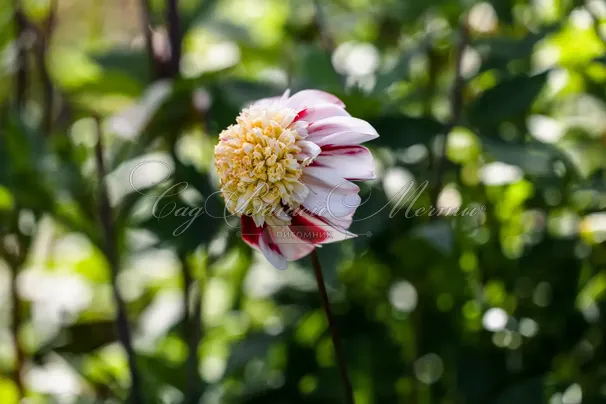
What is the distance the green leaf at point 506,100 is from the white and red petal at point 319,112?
23 centimetres

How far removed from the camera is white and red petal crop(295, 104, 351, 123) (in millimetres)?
399

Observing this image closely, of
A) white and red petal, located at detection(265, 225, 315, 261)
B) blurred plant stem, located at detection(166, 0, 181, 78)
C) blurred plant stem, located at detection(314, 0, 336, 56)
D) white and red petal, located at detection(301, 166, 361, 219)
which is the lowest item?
blurred plant stem, located at detection(314, 0, 336, 56)

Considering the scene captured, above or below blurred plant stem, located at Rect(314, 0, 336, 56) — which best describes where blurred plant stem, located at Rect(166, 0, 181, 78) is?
above

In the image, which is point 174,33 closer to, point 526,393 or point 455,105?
point 455,105

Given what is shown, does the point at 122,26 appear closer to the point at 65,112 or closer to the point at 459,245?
the point at 65,112

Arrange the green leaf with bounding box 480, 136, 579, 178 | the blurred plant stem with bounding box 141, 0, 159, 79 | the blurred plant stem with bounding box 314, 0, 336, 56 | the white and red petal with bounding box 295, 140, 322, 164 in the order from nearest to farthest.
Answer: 1. the white and red petal with bounding box 295, 140, 322, 164
2. the green leaf with bounding box 480, 136, 579, 178
3. the blurred plant stem with bounding box 141, 0, 159, 79
4. the blurred plant stem with bounding box 314, 0, 336, 56

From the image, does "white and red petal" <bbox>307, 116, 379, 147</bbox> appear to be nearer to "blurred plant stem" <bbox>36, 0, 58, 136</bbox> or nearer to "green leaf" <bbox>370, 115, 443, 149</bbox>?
"green leaf" <bbox>370, 115, 443, 149</bbox>

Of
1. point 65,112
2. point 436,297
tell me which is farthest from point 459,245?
point 65,112

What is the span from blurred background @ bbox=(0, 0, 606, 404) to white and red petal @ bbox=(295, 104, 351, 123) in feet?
0.36

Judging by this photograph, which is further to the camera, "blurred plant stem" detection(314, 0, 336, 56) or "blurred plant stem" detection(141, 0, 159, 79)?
"blurred plant stem" detection(314, 0, 336, 56)

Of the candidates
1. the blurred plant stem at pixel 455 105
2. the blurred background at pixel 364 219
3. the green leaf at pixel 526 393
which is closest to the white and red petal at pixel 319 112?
the blurred background at pixel 364 219

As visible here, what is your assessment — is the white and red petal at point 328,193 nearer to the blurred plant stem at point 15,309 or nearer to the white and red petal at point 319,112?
the white and red petal at point 319,112

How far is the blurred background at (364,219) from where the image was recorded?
23.1 inches

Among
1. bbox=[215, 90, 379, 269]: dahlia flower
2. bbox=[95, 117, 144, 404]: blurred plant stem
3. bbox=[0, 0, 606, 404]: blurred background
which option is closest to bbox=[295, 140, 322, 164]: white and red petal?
bbox=[215, 90, 379, 269]: dahlia flower
